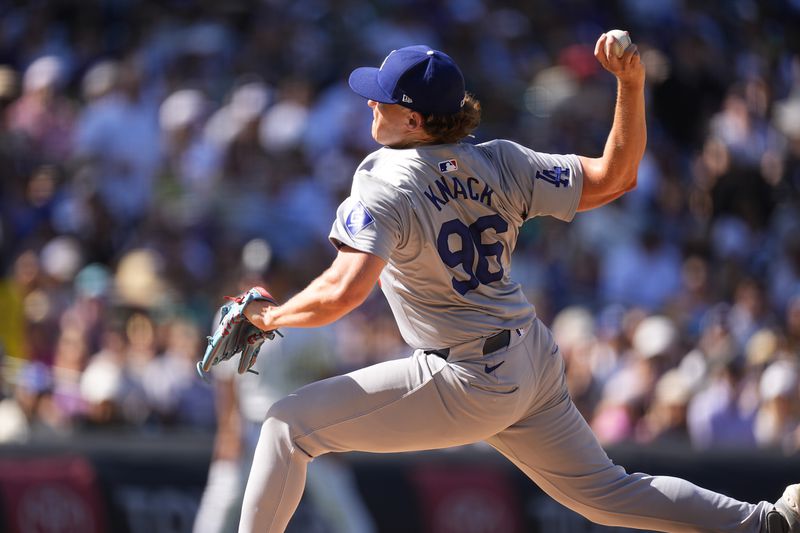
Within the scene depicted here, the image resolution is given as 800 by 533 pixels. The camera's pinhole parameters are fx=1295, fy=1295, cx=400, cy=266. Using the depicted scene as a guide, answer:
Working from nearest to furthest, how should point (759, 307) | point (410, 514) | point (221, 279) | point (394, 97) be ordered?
point (394, 97)
point (410, 514)
point (759, 307)
point (221, 279)

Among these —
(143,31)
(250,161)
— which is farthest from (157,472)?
(143,31)

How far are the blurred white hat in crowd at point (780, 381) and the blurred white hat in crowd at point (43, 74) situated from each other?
272 inches

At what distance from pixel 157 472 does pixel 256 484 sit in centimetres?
453

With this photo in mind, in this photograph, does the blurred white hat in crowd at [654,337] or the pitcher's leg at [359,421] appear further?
the blurred white hat in crowd at [654,337]

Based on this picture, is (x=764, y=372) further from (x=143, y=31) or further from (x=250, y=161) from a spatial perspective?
(x=143, y=31)

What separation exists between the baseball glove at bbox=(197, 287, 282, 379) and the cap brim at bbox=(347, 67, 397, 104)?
75 cm

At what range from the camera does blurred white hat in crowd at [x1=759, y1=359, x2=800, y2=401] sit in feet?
28.2

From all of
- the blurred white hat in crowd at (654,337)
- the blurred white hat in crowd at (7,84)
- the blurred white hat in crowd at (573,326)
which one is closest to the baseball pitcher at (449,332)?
the blurred white hat in crowd at (654,337)

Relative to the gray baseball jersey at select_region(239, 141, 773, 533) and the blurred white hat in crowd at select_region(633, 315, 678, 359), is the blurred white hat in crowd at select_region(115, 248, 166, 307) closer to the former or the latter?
the blurred white hat in crowd at select_region(633, 315, 678, 359)

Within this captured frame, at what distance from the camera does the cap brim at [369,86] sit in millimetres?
4246

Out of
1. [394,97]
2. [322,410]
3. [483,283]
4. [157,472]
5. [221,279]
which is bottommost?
[157,472]

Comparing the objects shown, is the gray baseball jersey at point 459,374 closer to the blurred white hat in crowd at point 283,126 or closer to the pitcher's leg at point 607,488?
the pitcher's leg at point 607,488

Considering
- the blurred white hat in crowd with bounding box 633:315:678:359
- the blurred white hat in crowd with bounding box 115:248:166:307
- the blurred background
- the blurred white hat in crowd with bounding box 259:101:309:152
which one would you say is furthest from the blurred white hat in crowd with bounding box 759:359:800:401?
Result: the blurred white hat in crowd with bounding box 259:101:309:152

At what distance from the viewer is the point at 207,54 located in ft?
41.4
